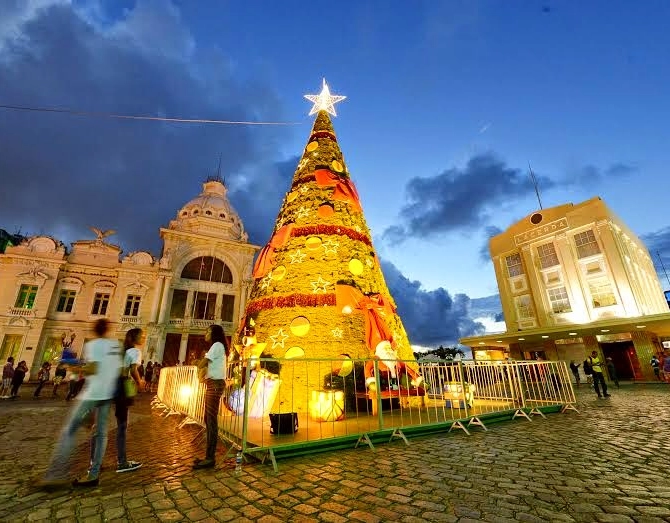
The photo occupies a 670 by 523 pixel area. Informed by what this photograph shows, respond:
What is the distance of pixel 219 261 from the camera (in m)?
27.4

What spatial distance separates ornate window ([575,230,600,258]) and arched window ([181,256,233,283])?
2860 cm

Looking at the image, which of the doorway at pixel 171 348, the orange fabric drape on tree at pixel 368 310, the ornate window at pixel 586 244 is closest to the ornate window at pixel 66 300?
the doorway at pixel 171 348

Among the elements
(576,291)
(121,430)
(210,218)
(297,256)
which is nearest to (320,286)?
(297,256)

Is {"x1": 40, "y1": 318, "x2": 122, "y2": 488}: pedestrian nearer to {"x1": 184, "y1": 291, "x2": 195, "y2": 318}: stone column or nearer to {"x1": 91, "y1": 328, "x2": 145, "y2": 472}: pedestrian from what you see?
{"x1": 91, "y1": 328, "x2": 145, "y2": 472}: pedestrian

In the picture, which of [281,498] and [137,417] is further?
[137,417]

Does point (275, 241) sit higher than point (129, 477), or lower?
higher

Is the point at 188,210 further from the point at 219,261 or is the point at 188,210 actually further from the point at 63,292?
the point at 63,292

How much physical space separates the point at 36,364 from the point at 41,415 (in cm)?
1754

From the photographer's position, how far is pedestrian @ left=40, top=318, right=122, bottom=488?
3168 millimetres

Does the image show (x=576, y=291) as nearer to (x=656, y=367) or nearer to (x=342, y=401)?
(x=656, y=367)

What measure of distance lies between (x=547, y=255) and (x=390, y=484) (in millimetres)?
27683

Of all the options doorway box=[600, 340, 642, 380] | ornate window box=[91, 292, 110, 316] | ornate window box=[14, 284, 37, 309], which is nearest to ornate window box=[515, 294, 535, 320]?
doorway box=[600, 340, 642, 380]

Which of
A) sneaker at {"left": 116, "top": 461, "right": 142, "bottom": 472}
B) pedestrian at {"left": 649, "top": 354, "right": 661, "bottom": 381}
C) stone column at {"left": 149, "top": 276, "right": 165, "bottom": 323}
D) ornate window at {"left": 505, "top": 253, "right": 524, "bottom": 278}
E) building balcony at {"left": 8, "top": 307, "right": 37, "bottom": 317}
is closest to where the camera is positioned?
sneaker at {"left": 116, "top": 461, "right": 142, "bottom": 472}

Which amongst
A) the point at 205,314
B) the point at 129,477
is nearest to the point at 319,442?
the point at 129,477
